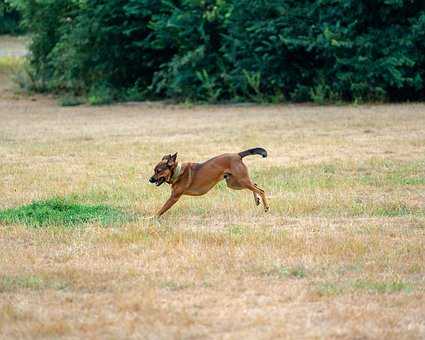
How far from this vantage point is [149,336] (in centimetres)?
669

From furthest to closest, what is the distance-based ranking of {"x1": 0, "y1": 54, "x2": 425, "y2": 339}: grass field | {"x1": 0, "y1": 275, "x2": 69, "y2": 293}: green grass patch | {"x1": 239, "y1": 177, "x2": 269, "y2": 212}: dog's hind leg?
{"x1": 239, "y1": 177, "x2": 269, "y2": 212}: dog's hind leg → {"x1": 0, "y1": 275, "x2": 69, "y2": 293}: green grass patch → {"x1": 0, "y1": 54, "x2": 425, "y2": 339}: grass field

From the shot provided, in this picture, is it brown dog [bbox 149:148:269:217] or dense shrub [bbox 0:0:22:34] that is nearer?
brown dog [bbox 149:148:269:217]

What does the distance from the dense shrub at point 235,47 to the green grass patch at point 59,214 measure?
16.0 meters

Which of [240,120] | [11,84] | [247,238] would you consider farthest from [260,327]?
[11,84]

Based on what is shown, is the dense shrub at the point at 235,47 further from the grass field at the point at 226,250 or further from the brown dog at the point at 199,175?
the brown dog at the point at 199,175

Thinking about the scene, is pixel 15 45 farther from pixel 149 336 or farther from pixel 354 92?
pixel 149 336

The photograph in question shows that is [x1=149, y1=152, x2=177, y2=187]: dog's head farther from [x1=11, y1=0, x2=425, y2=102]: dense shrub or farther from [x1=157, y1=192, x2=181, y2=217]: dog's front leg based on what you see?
[x1=11, y1=0, x2=425, y2=102]: dense shrub

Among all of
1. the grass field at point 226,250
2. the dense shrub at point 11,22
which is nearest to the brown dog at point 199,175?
the grass field at point 226,250

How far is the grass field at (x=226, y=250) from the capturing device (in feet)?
23.3

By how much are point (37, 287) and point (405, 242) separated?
389 cm

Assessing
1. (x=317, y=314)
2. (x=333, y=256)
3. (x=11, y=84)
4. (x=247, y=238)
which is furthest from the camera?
(x=11, y=84)

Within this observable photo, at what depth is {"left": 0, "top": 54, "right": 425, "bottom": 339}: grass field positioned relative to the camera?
23.3 feet

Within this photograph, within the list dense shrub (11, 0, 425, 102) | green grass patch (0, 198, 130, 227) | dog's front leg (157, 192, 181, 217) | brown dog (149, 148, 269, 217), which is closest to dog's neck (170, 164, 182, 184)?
brown dog (149, 148, 269, 217)

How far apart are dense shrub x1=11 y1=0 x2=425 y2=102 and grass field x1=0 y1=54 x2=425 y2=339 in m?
8.02
